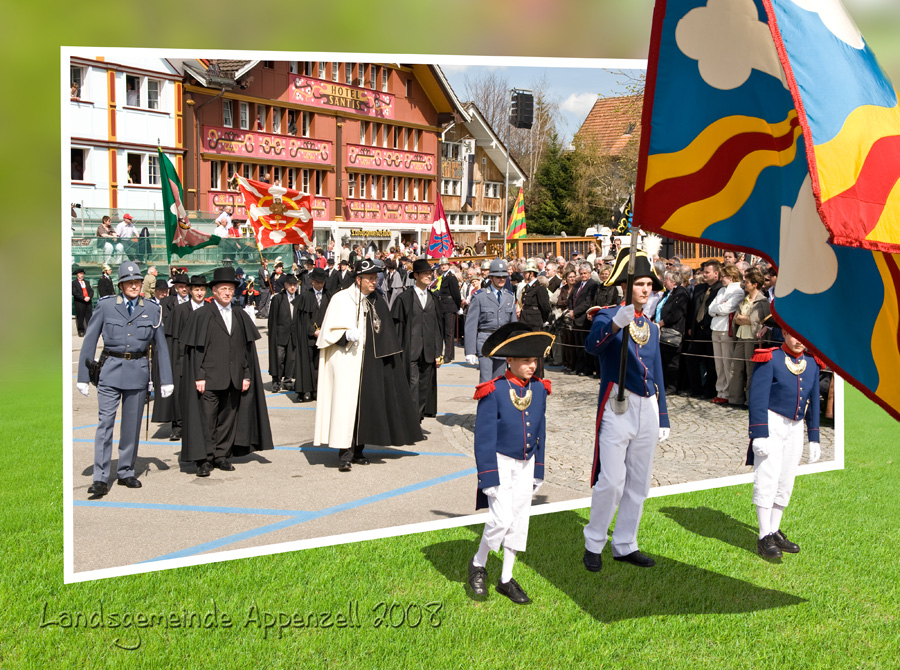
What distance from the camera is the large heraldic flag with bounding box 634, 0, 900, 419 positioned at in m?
4.08

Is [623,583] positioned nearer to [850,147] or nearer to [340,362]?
[850,147]

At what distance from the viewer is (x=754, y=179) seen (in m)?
4.87

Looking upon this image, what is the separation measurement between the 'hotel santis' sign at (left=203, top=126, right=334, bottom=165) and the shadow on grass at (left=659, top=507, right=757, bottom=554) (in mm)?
4308

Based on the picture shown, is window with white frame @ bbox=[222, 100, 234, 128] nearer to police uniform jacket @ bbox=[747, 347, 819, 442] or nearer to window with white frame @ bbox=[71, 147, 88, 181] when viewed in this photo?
window with white frame @ bbox=[71, 147, 88, 181]

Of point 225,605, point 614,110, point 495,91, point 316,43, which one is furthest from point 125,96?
point 614,110

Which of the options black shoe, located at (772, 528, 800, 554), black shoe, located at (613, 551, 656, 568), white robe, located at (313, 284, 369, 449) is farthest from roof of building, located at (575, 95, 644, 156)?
black shoe, located at (613, 551, 656, 568)

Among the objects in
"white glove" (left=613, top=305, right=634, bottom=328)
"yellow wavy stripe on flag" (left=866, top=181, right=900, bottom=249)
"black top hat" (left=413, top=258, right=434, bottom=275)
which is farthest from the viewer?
"black top hat" (left=413, top=258, right=434, bottom=275)

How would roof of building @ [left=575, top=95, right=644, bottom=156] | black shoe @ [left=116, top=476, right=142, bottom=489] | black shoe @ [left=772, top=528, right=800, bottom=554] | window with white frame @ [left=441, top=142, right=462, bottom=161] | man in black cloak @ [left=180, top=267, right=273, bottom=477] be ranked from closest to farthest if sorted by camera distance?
black shoe @ [left=772, top=528, right=800, bottom=554] < black shoe @ [left=116, top=476, right=142, bottom=489] < window with white frame @ [left=441, top=142, right=462, bottom=161] < man in black cloak @ [left=180, top=267, right=273, bottom=477] < roof of building @ [left=575, top=95, right=644, bottom=156]

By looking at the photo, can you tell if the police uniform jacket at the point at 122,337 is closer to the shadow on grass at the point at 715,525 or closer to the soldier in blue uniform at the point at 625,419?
the soldier in blue uniform at the point at 625,419

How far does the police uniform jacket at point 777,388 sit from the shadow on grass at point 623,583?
117 centimetres

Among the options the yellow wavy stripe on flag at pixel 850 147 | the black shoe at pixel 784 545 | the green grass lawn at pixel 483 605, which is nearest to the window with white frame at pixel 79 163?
the green grass lawn at pixel 483 605

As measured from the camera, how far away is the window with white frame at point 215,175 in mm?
6688

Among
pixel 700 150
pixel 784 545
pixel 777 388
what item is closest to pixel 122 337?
pixel 700 150

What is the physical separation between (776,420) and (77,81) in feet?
18.2
